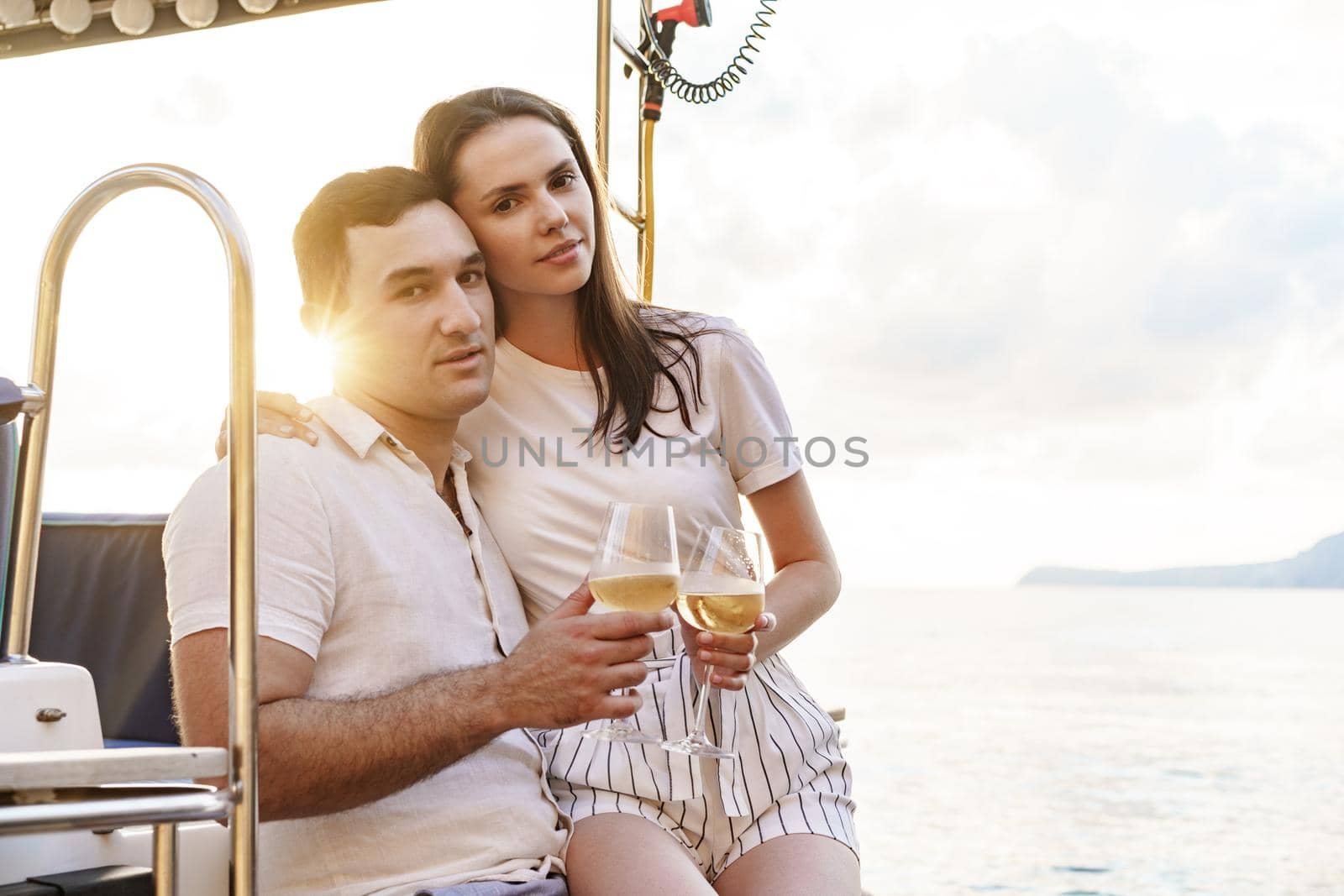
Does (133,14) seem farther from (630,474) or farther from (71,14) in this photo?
(630,474)

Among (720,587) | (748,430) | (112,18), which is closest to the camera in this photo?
(720,587)

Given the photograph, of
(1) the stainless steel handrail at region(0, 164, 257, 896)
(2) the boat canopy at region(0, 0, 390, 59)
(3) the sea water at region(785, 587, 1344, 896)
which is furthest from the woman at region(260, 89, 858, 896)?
(3) the sea water at region(785, 587, 1344, 896)

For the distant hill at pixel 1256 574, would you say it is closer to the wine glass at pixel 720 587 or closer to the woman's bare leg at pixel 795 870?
the woman's bare leg at pixel 795 870

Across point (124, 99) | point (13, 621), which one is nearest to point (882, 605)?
point (124, 99)

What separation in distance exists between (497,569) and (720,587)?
0.42 meters

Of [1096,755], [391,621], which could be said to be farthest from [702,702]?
[1096,755]

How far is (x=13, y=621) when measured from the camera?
1.40 meters

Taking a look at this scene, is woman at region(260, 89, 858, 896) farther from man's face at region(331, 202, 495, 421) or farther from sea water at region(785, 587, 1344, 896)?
sea water at region(785, 587, 1344, 896)

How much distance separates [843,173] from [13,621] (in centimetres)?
2835

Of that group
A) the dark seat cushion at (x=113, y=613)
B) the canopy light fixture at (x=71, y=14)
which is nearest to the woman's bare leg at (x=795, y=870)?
the dark seat cushion at (x=113, y=613)

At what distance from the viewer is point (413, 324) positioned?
1.71 metres

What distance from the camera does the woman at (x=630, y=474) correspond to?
5.54 feet

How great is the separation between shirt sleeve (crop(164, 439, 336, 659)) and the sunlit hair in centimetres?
54

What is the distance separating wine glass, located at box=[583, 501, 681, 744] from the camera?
57.0 inches
